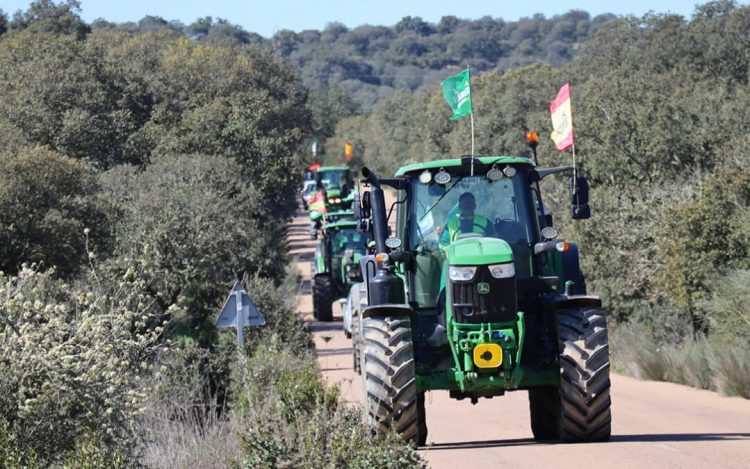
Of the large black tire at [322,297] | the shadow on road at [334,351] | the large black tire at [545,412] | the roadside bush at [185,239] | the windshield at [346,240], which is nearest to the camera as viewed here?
the large black tire at [545,412]

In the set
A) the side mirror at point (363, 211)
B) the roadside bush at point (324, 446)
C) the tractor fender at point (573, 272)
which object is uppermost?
the side mirror at point (363, 211)

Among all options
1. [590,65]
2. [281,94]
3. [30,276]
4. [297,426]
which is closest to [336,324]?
[30,276]

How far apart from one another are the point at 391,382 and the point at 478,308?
1017 millimetres

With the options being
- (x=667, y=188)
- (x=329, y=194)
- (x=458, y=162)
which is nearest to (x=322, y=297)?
(x=667, y=188)

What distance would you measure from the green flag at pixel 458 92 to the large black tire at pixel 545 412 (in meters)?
3.93

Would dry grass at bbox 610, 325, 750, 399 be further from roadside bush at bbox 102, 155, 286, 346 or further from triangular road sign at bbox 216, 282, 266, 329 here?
roadside bush at bbox 102, 155, 286, 346

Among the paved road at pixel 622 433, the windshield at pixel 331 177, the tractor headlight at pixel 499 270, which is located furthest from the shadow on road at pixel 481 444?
the windshield at pixel 331 177

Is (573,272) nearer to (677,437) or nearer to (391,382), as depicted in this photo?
(677,437)

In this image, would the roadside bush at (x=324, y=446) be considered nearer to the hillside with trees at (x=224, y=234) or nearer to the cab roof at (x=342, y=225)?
the hillside with trees at (x=224, y=234)

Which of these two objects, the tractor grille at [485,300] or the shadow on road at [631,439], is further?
the shadow on road at [631,439]

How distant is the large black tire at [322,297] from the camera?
31094mm

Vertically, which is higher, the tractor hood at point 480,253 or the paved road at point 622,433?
the tractor hood at point 480,253

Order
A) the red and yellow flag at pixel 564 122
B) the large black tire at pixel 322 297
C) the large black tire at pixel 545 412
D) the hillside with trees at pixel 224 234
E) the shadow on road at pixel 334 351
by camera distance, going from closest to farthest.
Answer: the hillside with trees at pixel 224 234, the large black tire at pixel 545 412, the red and yellow flag at pixel 564 122, the shadow on road at pixel 334 351, the large black tire at pixel 322 297

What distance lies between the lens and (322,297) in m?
31.3
